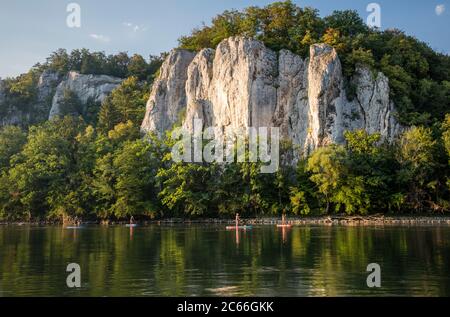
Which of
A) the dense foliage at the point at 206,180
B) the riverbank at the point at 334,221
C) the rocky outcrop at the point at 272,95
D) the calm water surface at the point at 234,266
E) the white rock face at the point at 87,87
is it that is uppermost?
the white rock face at the point at 87,87

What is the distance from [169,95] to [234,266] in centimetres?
5630

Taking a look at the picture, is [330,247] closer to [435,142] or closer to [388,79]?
[435,142]

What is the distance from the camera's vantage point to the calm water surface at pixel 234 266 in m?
16.7

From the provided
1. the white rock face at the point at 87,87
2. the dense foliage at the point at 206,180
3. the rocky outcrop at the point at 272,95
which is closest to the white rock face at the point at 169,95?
the rocky outcrop at the point at 272,95

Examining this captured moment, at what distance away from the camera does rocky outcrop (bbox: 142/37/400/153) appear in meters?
63.7

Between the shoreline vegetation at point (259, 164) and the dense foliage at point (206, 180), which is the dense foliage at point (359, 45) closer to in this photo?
the shoreline vegetation at point (259, 164)

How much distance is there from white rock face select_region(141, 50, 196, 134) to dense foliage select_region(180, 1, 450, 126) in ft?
12.8

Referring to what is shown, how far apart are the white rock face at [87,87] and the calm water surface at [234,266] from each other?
5998cm

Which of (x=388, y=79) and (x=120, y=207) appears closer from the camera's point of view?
(x=120, y=207)

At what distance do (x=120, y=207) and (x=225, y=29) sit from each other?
2998 centimetres

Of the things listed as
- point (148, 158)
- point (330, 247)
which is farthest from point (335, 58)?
point (330, 247)

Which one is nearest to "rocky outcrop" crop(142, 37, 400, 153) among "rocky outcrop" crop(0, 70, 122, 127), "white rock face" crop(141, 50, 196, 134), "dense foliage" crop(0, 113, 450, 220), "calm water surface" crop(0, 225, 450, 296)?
"white rock face" crop(141, 50, 196, 134)

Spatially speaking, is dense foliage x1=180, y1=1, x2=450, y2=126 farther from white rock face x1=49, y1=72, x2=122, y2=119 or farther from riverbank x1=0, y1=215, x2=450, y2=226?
white rock face x1=49, y1=72, x2=122, y2=119

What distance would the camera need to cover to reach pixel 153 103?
7581 cm
